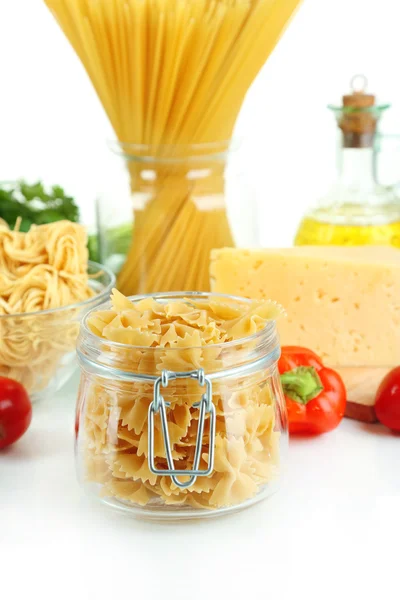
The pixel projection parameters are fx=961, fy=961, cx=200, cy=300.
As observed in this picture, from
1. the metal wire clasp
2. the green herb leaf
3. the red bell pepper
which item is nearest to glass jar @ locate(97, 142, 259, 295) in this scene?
the green herb leaf

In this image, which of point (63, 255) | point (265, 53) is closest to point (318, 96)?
point (265, 53)

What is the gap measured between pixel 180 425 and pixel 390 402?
1.26 feet

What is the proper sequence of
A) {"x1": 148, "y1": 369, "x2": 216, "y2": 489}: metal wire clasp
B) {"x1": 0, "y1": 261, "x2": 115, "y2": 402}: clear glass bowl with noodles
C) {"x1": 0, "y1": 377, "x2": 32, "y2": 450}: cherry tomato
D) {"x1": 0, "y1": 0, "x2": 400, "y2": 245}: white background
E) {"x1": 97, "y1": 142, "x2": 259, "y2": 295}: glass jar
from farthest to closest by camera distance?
{"x1": 0, "y1": 0, "x2": 400, "y2": 245}: white background < {"x1": 97, "y1": 142, "x2": 259, "y2": 295}: glass jar < {"x1": 0, "y1": 261, "x2": 115, "y2": 402}: clear glass bowl with noodles < {"x1": 0, "y1": 377, "x2": 32, "y2": 450}: cherry tomato < {"x1": 148, "y1": 369, "x2": 216, "y2": 489}: metal wire clasp

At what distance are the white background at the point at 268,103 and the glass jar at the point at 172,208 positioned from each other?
22.1 inches

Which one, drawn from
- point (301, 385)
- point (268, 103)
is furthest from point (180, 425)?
point (268, 103)

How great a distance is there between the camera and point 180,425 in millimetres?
1011

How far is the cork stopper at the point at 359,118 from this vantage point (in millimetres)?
1605

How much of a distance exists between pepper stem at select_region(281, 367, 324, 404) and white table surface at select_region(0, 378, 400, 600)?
0.26ft

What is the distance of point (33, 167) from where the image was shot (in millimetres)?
2301

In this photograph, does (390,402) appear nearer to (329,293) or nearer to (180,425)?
(329,293)

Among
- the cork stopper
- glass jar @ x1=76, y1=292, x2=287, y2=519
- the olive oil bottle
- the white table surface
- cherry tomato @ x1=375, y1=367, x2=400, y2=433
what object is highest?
the cork stopper

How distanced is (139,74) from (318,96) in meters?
0.85

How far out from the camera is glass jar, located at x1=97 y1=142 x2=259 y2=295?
157 cm

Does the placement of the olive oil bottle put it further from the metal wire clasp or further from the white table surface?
the metal wire clasp
